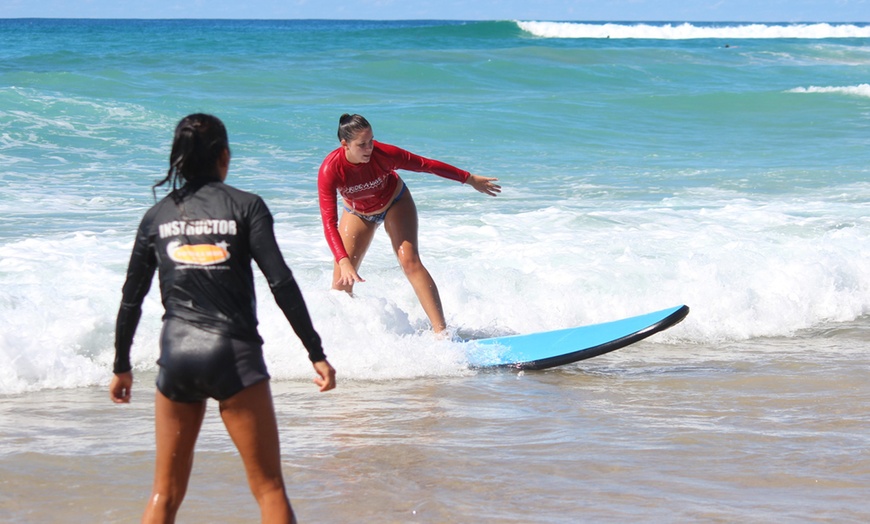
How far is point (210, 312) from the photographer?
2.69 metres

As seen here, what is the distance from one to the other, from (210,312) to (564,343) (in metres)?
3.70

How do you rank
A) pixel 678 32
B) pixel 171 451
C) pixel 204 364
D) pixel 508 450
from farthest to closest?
1. pixel 678 32
2. pixel 508 450
3. pixel 171 451
4. pixel 204 364

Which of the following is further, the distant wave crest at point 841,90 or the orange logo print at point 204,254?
the distant wave crest at point 841,90

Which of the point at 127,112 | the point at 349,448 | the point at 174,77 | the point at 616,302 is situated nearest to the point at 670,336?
the point at 616,302

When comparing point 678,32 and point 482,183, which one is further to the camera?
point 678,32

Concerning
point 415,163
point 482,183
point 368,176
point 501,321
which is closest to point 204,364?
point 368,176

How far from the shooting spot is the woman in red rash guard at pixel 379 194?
5.68m

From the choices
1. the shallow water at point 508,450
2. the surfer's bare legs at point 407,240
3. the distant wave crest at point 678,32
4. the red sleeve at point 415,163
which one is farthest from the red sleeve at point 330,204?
the distant wave crest at point 678,32

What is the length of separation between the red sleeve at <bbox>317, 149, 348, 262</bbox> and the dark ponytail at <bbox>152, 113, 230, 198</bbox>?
8.10 ft

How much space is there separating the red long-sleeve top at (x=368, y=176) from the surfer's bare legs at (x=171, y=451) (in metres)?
2.82

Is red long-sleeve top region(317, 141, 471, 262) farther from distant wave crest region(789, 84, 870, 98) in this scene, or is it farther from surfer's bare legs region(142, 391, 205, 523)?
distant wave crest region(789, 84, 870, 98)

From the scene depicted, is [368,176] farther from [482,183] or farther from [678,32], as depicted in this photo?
[678,32]

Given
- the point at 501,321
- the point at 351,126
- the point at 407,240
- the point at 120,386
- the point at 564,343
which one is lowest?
the point at 501,321

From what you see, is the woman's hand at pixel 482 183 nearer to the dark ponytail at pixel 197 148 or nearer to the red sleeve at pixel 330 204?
the red sleeve at pixel 330 204
